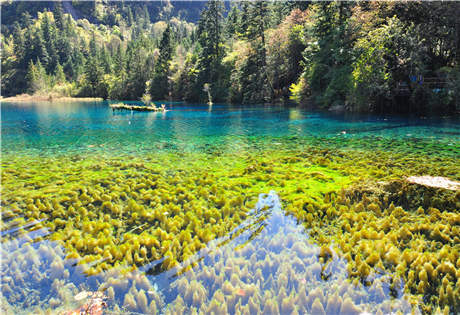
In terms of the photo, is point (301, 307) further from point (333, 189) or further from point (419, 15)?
point (419, 15)

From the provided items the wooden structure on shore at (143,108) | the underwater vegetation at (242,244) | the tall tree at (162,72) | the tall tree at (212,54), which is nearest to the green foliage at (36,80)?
the tall tree at (162,72)

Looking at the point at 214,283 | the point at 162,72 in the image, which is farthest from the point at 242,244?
the point at 162,72

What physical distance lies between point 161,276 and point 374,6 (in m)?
31.4

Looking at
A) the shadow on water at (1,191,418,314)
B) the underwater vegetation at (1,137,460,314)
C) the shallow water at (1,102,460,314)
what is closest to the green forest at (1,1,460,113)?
the shallow water at (1,102,460,314)

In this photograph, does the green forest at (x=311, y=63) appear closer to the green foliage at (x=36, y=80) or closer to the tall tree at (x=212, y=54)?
the tall tree at (x=212, y=54)

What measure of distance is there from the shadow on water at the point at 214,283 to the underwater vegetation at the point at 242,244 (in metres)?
0.02

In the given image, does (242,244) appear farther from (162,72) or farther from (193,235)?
(162,72)

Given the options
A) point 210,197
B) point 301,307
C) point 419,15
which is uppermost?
point 419,15

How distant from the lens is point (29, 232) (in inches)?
195

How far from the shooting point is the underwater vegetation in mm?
3432

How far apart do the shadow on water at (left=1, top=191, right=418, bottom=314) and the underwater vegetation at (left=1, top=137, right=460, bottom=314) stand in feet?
0.06

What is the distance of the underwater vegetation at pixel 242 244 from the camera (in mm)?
3432

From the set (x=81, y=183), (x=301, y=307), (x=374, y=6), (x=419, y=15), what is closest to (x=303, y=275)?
(x=301, y=307)

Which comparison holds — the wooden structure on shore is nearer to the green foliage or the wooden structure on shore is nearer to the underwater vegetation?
the underwater vegetation
